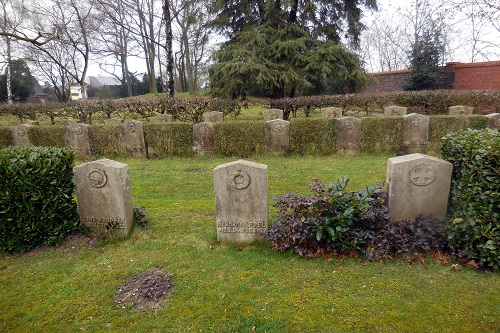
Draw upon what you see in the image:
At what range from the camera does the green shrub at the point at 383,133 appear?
8898 millimetres

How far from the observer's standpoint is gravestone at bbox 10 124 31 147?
1016 centimetres

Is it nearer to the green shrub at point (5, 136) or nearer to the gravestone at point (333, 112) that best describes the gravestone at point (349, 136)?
the gravestone at point (333, 112)

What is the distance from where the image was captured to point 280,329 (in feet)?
8.54

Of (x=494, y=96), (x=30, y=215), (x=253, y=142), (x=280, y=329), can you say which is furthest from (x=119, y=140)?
(x=494, y=96)

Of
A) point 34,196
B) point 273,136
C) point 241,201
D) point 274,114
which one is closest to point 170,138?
point 273,136

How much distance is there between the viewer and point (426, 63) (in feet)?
63.8

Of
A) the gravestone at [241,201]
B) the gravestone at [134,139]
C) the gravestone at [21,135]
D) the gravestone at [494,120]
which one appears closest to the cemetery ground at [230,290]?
the gravestone at [241,201]

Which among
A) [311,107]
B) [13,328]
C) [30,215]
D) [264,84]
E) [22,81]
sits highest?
[22,81]

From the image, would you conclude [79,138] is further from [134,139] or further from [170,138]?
[170,138]

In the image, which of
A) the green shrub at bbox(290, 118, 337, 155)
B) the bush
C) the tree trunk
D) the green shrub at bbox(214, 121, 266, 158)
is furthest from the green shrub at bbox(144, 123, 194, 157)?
the tree trunk

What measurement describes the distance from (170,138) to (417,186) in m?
7.52

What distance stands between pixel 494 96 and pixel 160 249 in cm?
1530

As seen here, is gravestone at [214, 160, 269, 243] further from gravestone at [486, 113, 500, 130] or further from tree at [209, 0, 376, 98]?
tree at [209, 0, 376, 98]

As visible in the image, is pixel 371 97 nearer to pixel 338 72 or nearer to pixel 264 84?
pixel 338 72
